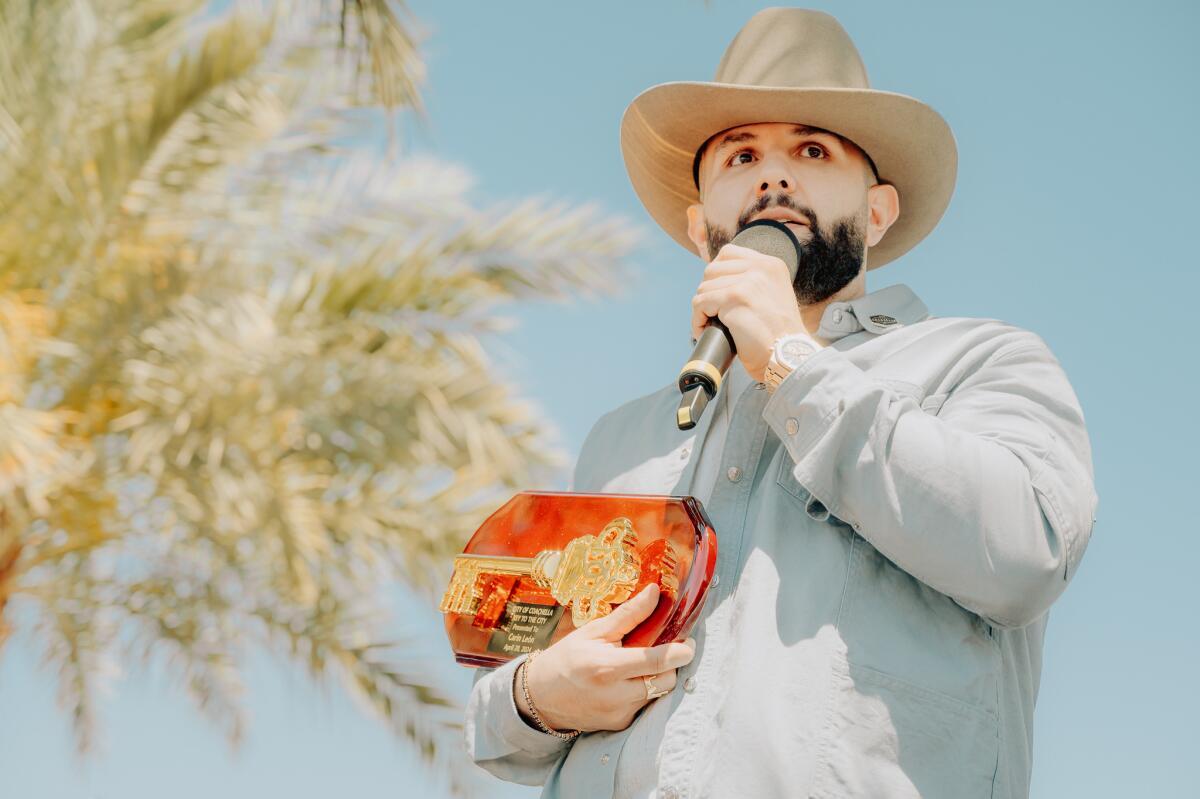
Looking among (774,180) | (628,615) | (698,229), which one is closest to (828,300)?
(774,180)

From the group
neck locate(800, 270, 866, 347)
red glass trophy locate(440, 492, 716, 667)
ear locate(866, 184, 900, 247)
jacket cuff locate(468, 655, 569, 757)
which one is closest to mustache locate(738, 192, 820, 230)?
neck locate(800, 270, 866, 347)

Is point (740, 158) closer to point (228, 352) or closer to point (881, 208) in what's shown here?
point (881, 208)

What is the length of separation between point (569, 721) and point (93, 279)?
18.6 feet

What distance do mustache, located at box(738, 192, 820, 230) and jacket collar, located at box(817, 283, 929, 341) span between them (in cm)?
16

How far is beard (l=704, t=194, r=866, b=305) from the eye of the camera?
2.47 metres

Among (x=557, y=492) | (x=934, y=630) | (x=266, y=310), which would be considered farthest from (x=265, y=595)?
(x=934, y=630)

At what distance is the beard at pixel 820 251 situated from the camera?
247cm

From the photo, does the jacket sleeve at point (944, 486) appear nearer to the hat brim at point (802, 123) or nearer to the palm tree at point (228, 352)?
the hat brim at point (802, 123)

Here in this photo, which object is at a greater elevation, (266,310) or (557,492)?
(557,492)

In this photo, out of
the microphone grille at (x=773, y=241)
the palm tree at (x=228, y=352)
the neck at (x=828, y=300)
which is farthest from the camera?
the palm tree at (x=228, y=352)

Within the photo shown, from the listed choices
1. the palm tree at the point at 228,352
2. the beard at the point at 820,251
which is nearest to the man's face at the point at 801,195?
the beard at the point at 820,251

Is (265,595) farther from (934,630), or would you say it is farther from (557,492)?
(934,630)

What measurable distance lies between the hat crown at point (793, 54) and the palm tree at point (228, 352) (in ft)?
13.9

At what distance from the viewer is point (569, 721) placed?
6.98ft
